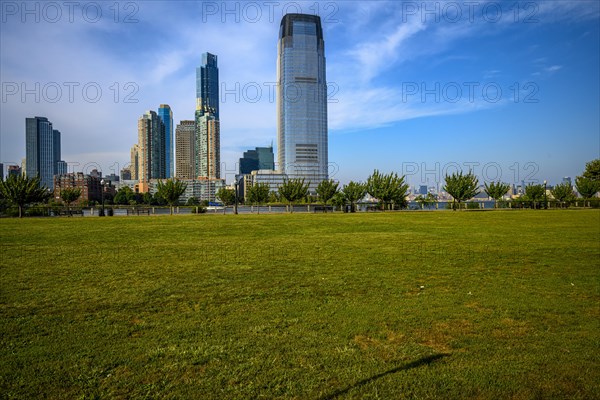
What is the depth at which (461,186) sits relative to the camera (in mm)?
62344

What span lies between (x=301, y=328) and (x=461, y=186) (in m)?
62.5

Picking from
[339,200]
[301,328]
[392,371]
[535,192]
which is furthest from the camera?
[535,192]

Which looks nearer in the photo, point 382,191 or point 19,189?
point 19,189

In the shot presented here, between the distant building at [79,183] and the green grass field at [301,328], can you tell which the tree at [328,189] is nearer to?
the green grass field at [301,328]

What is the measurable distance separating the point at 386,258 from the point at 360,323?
23.2ft

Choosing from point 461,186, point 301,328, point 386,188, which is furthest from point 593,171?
point 301,328

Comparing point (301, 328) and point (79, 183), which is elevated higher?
point (79, 183)

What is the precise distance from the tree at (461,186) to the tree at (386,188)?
301 inches

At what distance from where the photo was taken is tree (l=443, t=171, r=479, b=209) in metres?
62.3

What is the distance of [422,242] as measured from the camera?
18109 mm

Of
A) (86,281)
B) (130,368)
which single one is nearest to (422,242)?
(86,281)

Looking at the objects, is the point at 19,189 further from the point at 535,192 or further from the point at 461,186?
the point at 535,192

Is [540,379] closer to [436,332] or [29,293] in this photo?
[436,332]

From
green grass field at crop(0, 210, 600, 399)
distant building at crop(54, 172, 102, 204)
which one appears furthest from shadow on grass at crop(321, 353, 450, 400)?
distant building at crop(54, 172, 102, 204)
